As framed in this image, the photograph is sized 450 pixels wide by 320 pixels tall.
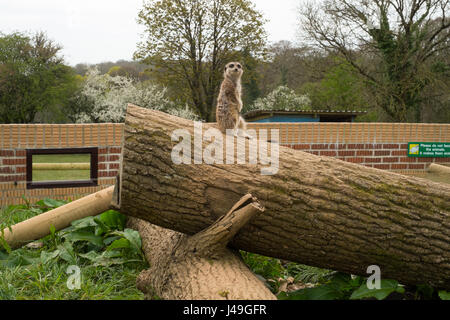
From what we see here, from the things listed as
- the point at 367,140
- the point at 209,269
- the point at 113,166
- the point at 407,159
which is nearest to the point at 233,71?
the point at 209,269

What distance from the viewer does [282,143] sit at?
7477mm

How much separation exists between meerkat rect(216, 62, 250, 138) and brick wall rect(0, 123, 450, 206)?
289 cm

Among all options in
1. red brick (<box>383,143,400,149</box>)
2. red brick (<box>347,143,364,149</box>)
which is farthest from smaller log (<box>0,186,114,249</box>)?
red brick (<box>383,143,400,149</box>)

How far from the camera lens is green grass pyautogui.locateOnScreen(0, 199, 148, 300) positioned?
2.96 meters

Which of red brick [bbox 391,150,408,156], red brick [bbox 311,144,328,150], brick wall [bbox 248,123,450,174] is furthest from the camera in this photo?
red brick [bbox 391,150,408,156]

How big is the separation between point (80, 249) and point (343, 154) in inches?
233

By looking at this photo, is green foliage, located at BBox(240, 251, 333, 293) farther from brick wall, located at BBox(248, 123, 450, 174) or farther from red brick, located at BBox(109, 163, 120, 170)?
brick wall, located at BBox(248, 123, 450, 174)

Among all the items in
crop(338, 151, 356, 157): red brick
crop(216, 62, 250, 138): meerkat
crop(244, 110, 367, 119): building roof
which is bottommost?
crop(338, 151, 356, 157): red brick

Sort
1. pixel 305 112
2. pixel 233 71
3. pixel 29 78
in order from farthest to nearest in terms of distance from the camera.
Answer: pixel 29 78 → pixel 305 112 → pixel 233 71

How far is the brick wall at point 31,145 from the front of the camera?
19.0ft

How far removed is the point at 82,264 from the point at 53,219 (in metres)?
0.73

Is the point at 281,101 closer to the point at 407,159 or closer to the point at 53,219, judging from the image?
the point at 407,159

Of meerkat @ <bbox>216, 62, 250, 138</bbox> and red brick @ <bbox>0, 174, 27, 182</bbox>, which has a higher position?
meerkat @ <bbox>216, 62, 250, 138</bbox>
